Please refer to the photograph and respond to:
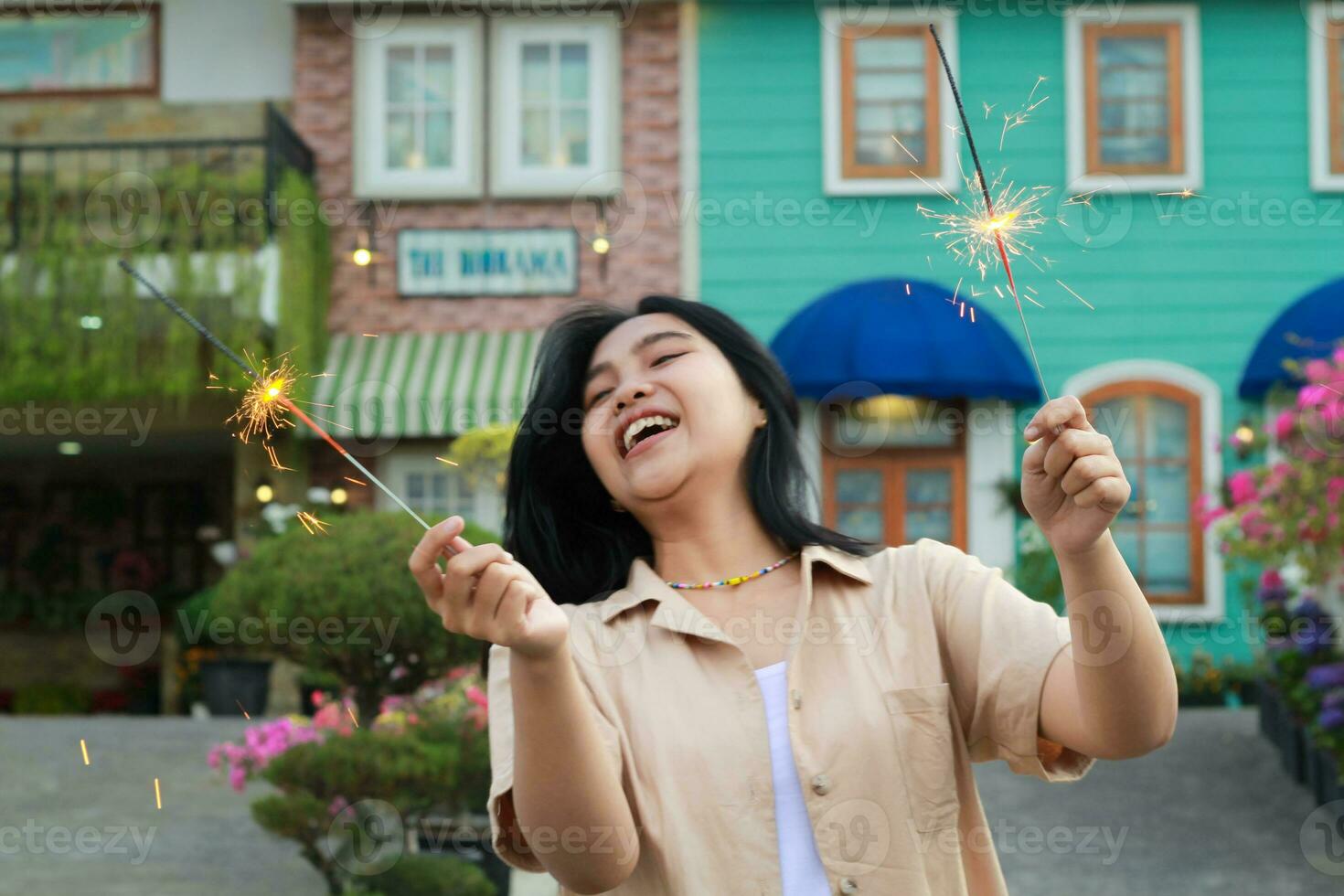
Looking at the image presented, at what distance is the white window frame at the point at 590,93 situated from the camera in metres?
10.0

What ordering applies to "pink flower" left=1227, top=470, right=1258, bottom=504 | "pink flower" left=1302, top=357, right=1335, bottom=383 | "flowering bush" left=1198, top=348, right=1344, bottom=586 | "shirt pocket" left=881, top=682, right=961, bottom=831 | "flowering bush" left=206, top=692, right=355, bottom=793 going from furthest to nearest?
1. "pink flower" left=1227, top=470, right=1258, bottom=504
2. "pink flower" left=1302, top=357, right=1335, bottom=383
3. "flowering bush" left=1198, top=348, right=1344, bottom=586
4. "flowering bush" left=206, top=692, right=355, bottom=793
5. "shirt pocket" left=881, top=682, right=961, bottom=831

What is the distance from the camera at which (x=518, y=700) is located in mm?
1597

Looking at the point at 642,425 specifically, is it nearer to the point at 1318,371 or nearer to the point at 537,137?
the point at 1318,371

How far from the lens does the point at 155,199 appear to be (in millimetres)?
9547

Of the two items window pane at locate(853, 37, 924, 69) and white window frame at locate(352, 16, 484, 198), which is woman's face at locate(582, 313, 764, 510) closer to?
white window frame at locate(352, 16, 484, 198)

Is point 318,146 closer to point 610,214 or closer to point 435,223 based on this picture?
point 435,223

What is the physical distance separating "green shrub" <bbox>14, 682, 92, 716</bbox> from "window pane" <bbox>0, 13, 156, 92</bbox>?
5.07 metres

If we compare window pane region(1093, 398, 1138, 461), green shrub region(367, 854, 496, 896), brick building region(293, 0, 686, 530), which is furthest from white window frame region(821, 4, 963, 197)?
green shrub region(367, 854, 496, 896)

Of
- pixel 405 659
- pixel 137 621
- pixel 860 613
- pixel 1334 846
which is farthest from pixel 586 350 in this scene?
pixel 137 621

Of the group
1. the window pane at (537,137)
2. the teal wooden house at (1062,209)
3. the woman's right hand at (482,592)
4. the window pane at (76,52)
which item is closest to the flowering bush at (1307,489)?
the teal wooden house at (1062,209)

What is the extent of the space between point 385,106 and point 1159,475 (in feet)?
20.1

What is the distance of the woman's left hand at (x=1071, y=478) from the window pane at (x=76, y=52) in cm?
1029

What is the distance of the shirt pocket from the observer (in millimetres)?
1742

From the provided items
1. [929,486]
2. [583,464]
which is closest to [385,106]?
[929,486]
